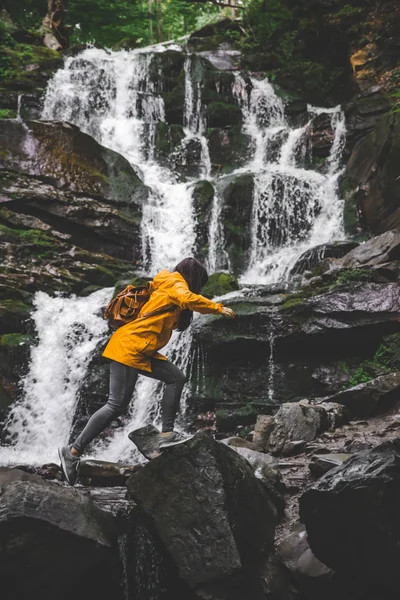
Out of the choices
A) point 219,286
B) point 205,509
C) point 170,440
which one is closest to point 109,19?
point 219,286

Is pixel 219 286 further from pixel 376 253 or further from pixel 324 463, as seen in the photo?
pixel 324 463

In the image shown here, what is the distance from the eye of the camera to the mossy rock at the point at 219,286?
1095 centimetres

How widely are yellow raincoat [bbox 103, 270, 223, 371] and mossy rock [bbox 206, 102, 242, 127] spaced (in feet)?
54.8

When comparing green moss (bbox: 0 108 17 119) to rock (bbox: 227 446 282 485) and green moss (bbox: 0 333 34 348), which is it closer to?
green moss (bbox: 0 333 34 348)

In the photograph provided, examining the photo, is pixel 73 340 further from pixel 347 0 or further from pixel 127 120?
pixel 347 0

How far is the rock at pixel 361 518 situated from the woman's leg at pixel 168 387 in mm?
1475

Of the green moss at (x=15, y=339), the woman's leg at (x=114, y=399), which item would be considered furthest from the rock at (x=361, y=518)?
the green moss at (x=15, y=339)

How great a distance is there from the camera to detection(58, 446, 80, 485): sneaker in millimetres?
4238

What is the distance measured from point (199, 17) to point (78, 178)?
24460mm

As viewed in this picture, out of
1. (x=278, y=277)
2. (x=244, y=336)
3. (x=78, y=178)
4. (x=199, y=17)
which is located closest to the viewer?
(x=244, y=336)

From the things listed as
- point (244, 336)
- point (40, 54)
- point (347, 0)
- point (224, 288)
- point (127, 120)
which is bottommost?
point (244, 336)

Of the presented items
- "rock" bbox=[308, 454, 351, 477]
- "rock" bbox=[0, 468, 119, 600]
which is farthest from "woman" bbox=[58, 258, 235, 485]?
"rock" bbox=[308, 454, 351, 477]

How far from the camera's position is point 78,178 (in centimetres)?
1455

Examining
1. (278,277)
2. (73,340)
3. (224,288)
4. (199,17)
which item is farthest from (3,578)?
(199,17)
